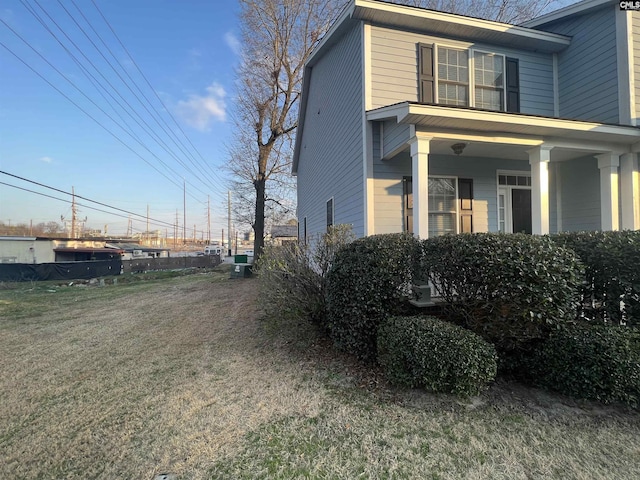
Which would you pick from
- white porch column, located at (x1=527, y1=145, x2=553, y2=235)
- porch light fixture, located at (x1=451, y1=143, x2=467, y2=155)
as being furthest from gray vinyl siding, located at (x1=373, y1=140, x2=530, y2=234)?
white porch column, located at (x1=527, y1=145, x2=553, y2=235)

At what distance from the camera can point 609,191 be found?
19.0ft

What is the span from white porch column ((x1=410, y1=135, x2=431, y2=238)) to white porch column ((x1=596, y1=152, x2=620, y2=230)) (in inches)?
140

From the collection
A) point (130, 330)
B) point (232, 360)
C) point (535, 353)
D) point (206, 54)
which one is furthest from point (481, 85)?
point (206, 54)

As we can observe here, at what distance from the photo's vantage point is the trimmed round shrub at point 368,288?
3629 mm

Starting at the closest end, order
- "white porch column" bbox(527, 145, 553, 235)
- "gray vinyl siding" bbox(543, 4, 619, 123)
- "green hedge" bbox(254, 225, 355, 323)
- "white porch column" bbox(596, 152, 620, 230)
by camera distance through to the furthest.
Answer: "green hedge" bbox(254, 225, 355, 323) < "white porch column" bbox(527, 145, 553, 235) < "white porch column" bbox(596, 152, 620, 230) < "gray vinyl siding" bbox(543, 4, 619, 123)

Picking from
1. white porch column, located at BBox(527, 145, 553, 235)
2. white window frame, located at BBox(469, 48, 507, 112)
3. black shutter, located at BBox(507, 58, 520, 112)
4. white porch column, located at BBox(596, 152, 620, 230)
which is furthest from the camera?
black shutter, located at BBox(507, 58, 520, 112)

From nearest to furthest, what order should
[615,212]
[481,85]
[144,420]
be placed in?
[144,420], [615,212], [481,85]

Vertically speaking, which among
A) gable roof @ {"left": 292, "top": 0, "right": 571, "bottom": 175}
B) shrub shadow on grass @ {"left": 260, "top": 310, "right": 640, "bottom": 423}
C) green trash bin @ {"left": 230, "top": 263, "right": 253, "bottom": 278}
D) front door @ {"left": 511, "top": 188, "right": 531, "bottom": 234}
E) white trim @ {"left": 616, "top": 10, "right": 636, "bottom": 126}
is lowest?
shrub shadow on grass @ {"left": 260, "top": 310, "right": 640, "bottom": 423}

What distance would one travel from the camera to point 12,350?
17.0ft

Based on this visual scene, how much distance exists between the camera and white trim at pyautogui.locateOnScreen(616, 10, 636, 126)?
605cm

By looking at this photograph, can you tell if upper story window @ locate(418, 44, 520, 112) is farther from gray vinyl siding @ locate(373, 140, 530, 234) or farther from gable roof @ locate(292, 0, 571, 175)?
gray vinyl siding @ locate(373, 140, 530, 234)

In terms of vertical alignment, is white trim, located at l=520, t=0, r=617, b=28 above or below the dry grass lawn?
above

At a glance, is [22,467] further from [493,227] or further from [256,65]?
[256,65]

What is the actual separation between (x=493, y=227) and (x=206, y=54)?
1429 centimetres
